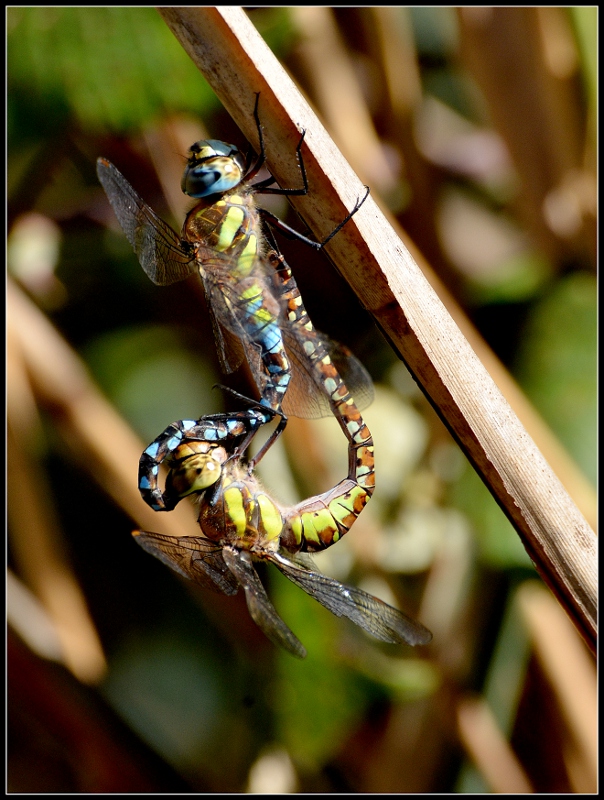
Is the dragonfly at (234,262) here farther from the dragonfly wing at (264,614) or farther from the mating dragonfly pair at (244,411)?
the dragonfly wing at (264,614)

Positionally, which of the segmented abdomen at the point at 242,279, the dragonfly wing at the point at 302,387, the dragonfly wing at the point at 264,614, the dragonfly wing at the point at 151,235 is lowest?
the dragonfly wing at the point at 264,614

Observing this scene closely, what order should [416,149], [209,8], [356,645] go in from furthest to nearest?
[416,149]
[356,645]
[209,8]

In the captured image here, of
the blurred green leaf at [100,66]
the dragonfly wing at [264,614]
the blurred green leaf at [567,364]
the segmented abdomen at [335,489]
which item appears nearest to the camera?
A: the dragonfly wing at [264,614]

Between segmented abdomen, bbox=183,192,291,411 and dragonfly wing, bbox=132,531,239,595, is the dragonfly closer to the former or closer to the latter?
segmented abdomen, bbox=183,192,291,411

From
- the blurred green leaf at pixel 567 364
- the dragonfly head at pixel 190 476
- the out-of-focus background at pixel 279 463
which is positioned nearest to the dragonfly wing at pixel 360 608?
the dragonfly head at pixel 190 476

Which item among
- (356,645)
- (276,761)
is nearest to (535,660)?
(356,645)

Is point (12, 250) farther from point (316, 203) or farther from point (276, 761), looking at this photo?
point (276, 761)

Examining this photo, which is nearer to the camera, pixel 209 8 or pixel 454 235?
pixel 209 8
